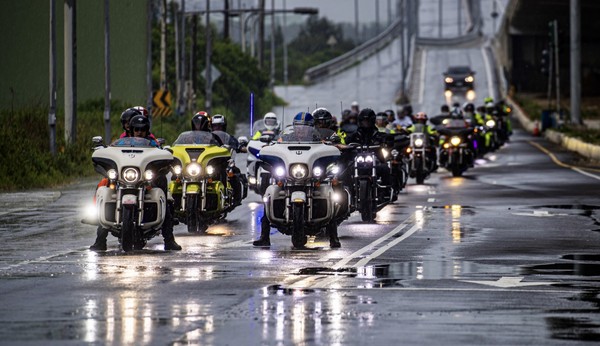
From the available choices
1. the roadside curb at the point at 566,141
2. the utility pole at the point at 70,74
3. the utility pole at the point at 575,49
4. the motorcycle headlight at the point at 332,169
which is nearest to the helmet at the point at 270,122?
the motorcycle headlight at the point at 332,169

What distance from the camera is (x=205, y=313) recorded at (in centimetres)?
1328

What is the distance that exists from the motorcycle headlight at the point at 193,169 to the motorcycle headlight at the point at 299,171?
3166mm

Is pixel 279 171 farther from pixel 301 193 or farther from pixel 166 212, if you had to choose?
pixel 166 212

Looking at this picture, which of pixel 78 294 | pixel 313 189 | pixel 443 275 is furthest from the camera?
pixel 313 189

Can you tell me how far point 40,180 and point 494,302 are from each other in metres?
24.5

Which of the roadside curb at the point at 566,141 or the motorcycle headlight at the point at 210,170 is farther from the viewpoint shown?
the roadside curb at the point at 566,141

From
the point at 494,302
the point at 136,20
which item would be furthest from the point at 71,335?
the point at 136,20

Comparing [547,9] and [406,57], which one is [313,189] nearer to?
[547,9]

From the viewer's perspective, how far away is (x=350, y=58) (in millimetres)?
165875

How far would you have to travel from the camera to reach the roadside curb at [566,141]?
5249cm

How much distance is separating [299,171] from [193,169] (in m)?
3.29

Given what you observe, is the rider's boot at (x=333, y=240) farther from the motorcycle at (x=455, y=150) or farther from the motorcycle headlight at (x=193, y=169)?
the motorcycle at (x=455, y=150)

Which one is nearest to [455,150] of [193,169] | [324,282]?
[193,169]

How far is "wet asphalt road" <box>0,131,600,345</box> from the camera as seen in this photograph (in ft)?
40.0
